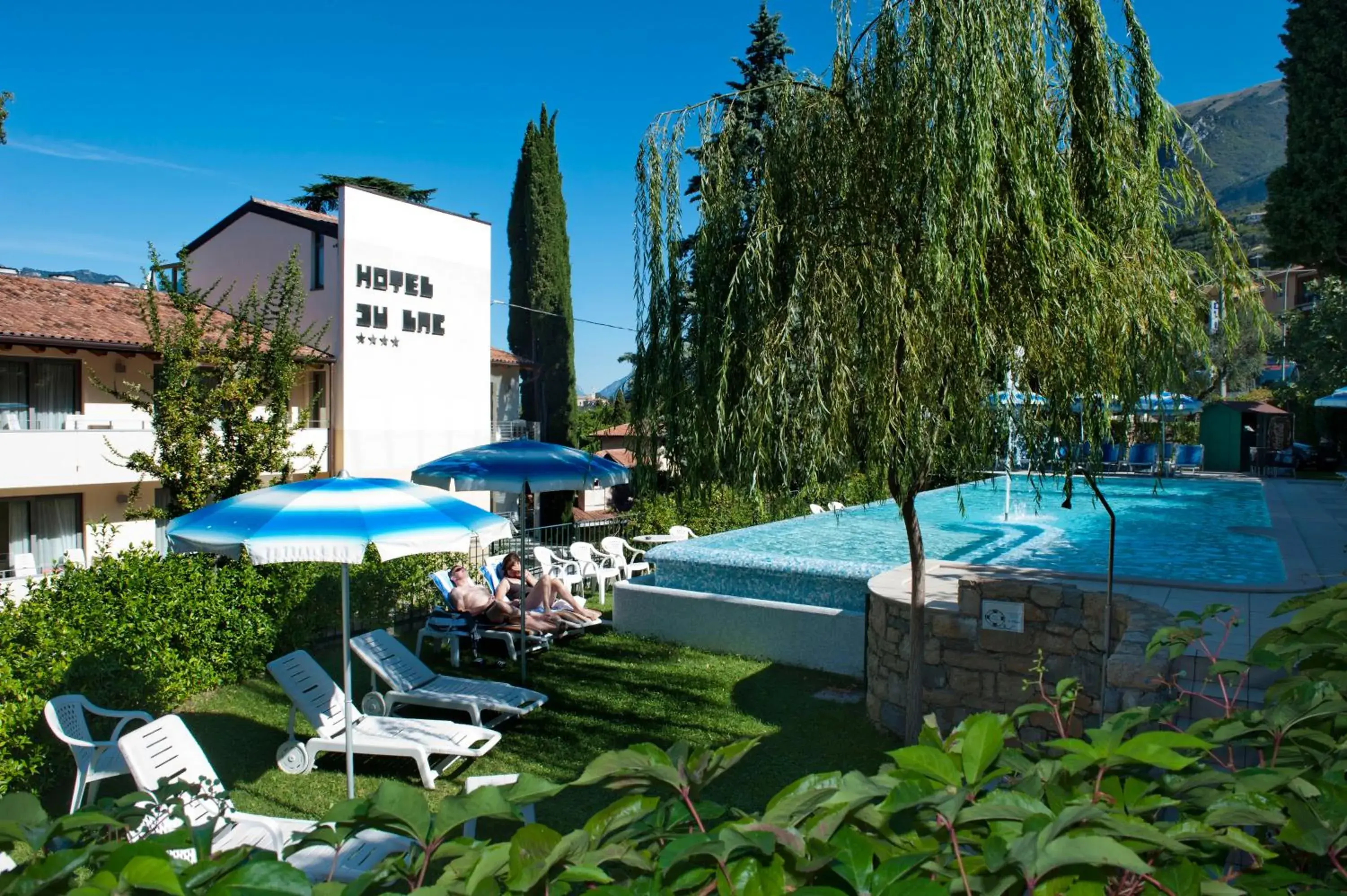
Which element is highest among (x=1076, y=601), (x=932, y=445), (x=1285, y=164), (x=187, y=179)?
(x=187, y=179)

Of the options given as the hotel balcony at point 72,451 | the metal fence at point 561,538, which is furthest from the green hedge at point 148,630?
the hotel balcony at point 72,451

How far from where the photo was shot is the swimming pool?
1091 centimetres

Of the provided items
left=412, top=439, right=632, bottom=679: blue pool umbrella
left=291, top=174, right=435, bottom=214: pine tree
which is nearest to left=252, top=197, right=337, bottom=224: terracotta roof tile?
left=291, top=174, right=435, bottom=214: pine tree

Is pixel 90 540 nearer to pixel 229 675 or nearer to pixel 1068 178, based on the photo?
pixel 229 675

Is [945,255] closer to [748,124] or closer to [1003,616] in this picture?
[748,124]

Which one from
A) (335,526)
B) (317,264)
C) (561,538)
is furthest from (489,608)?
(317,264)

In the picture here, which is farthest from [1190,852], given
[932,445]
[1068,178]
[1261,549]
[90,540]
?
[90,540]

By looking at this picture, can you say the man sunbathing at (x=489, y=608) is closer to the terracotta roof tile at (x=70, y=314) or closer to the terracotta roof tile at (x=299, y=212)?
the terracotta roof tile at (x=70, y=314)

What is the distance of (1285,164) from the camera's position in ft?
57.9

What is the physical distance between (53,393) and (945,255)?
23780 millimetres

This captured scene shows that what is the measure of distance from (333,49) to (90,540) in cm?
1903

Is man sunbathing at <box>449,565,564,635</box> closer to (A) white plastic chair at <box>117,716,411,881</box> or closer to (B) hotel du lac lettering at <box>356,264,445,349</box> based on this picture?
(A) white plastic chair at <box>117,716,411,881</box>

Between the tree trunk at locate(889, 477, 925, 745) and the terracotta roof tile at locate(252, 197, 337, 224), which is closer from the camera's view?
the tree trunk at locate(889, 477, 925, 745)

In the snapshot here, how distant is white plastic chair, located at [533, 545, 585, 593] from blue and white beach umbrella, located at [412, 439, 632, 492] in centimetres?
364
